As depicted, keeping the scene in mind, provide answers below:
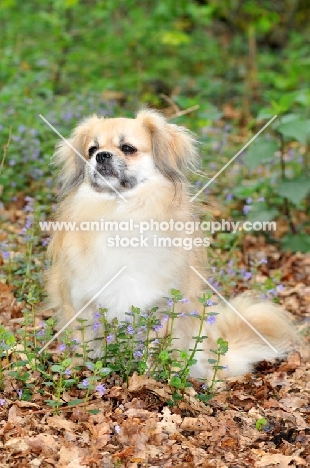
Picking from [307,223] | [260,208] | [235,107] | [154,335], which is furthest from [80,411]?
[235,107]

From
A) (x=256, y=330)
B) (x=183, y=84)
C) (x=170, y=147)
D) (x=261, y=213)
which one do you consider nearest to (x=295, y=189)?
(x=261, y=213)

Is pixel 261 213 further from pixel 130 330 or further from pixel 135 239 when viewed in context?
pixel 130 330

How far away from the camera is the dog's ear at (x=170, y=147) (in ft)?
11.8

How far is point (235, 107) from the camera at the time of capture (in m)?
8.49

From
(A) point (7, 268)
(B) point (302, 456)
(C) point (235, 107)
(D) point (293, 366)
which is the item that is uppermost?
(C) point (235, 107)

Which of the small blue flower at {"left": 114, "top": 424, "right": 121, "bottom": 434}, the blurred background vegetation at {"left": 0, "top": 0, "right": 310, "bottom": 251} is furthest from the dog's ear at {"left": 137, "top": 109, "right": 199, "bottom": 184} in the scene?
the small blue flower at {"left": 114, "top": 424, "right": 121, "bottom": 434}

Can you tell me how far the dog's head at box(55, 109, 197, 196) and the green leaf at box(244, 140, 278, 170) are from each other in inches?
50.1

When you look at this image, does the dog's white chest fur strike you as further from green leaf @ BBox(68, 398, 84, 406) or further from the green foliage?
green leaf @ BBox(68, 398, 84, 406)

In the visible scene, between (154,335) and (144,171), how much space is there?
2.80 feet

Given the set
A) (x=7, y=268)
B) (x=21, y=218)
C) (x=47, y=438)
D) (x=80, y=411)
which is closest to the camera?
(x=47, y=438)

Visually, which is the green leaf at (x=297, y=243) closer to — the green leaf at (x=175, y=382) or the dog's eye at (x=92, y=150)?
the dog's eye at (x=92, y=150)

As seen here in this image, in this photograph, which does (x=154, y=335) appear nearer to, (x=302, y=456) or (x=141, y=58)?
(x=302, y=456)

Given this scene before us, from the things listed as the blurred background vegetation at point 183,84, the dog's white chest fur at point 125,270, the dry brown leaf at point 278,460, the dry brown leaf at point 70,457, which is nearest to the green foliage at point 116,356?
the dog's white chest fur at point 125,270

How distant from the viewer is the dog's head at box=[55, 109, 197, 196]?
3.52m
